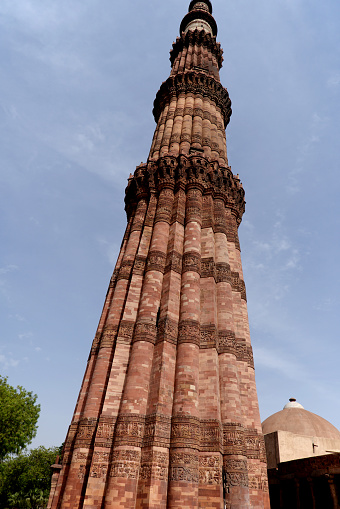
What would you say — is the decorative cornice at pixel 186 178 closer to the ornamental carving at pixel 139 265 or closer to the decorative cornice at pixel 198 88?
the ornamental carving at pixel 139 265

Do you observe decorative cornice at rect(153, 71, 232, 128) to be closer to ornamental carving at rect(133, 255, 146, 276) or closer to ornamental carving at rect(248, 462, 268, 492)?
ornamental carving at rect(133, 255, 146, 276)

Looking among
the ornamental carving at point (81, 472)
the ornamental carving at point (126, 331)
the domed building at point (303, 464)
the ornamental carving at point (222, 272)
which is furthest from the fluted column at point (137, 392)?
the domed building at point (303, 464)

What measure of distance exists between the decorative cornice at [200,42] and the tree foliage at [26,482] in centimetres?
3419

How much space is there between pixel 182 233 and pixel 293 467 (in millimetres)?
10877

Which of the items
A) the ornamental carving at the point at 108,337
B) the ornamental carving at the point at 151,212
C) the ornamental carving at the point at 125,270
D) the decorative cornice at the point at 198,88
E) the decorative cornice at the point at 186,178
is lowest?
the ornamental carving at the point at 108,337

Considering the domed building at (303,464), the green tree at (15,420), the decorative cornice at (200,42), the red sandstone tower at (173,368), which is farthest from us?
the decorative cornice at (200,42)

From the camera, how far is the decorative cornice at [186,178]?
52.1ft

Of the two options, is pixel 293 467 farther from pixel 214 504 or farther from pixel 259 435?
pixel 214 504

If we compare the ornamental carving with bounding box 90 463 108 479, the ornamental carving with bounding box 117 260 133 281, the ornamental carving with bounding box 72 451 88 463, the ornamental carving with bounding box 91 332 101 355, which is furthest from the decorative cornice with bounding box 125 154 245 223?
the ornamental carving with bounding box 90 463 108 479

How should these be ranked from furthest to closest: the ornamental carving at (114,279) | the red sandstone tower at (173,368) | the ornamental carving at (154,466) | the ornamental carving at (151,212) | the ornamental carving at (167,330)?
the ornamental carving at (151,212), the ornamental carving at (114,279), the ornamental carving at (167,330), the red sandstone tower at (173,368), the ornamental carving at (154,466)

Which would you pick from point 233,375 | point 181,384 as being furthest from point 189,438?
point 233,375

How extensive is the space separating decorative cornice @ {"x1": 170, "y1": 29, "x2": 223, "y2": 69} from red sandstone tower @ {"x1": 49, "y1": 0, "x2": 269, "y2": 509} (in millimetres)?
12501

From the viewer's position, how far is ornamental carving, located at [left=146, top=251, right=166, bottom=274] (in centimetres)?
1294

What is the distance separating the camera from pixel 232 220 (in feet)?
54.0
